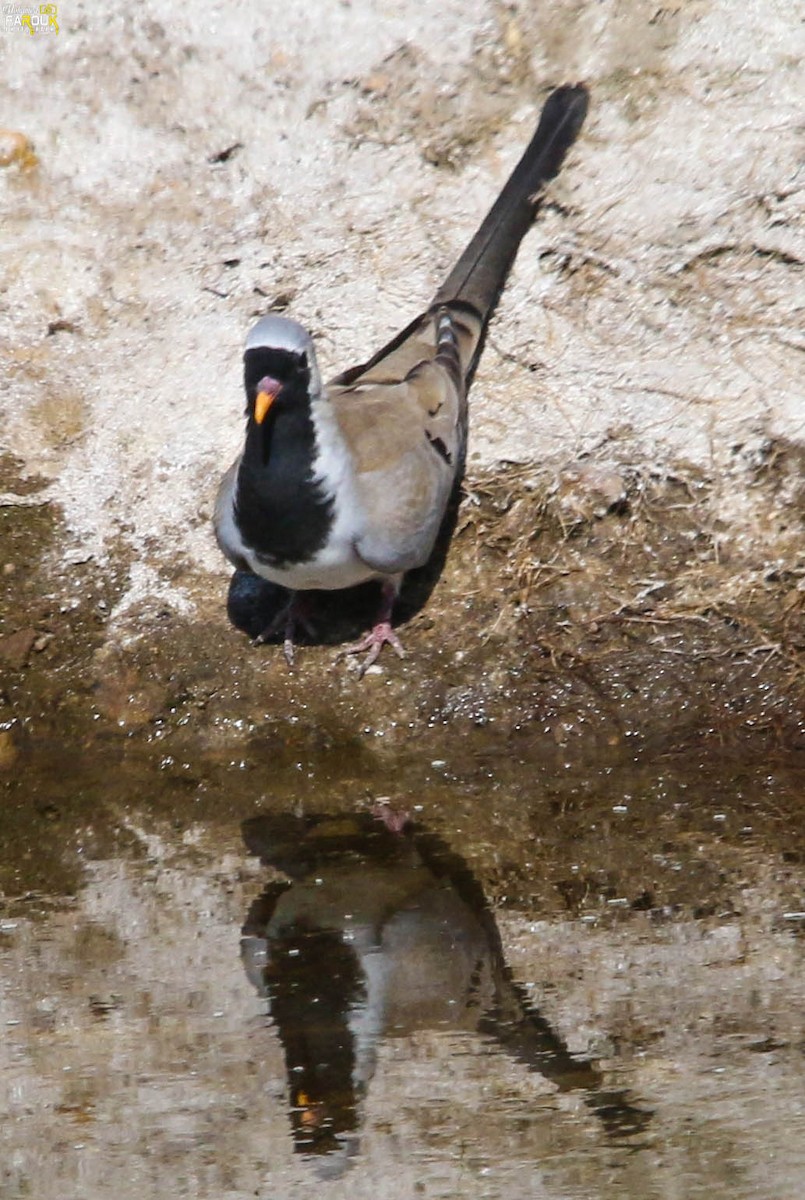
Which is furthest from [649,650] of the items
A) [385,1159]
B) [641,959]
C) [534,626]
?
[385,1159]

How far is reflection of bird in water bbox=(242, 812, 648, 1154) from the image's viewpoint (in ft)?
11.4

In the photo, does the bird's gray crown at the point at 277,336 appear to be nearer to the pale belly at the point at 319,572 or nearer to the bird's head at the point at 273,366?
the bird's head at the point at 273,366

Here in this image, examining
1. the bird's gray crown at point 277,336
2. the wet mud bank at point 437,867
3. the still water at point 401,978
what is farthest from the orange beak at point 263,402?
the still water at point 401,978

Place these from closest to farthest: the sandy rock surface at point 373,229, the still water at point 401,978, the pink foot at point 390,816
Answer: the still water at point 401,978, the pink foot at point 390,816, the sandy rock surface at point 373,229

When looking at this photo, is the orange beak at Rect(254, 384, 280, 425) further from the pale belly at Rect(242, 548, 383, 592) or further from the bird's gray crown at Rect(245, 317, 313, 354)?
the pale belly at Rect(242, 548, 383, 592)

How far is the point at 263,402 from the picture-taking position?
4875 mm

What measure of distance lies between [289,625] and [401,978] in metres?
1.88

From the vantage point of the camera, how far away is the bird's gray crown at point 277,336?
4.91 m

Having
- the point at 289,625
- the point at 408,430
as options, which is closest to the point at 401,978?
the point at 289,625

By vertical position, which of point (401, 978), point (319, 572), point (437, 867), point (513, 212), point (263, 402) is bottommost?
point (401, 978)

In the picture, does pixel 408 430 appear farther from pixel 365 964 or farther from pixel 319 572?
pixel 365 964

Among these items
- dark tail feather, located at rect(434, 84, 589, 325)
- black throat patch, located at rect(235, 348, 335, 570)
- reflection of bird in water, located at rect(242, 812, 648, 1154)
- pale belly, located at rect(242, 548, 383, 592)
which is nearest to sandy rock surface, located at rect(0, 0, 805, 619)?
dark tail feather, located at rect(434, 84, 589, 325)

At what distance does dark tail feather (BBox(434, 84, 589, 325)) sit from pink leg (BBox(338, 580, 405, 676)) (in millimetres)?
1164

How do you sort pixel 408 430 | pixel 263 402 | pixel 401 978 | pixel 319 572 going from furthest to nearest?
pixel 408 430 < pixel 319 572 < pixel 263 402 < pixel 401 978
